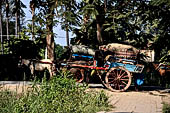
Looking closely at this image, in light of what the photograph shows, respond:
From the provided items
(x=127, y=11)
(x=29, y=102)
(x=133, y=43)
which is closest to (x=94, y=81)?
(x=133, y=43)

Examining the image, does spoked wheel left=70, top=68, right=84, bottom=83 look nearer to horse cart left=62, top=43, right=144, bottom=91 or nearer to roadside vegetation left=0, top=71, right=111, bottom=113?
horse cart left=62, top=43, right=144, bottom=91

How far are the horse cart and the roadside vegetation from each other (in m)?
3.94

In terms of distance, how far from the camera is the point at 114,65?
Result: 38.2ft

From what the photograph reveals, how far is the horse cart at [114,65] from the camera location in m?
11.5

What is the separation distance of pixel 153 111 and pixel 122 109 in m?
0.81

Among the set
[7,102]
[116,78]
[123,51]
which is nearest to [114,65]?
[116,78]

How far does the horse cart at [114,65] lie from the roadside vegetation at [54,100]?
Answer: 12.9ft

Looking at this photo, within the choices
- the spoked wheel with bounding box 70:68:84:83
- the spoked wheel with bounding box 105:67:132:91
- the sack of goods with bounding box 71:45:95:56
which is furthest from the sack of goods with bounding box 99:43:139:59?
the spoked wheel with bounding box 70:68:84:83

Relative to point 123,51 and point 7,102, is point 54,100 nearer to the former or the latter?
point 7,102

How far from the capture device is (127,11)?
14.9 metres

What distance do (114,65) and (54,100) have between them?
545 centimetres

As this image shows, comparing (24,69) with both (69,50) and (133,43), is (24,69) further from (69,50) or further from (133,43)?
(133,43)

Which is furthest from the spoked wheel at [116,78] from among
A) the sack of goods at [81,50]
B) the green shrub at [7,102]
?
the green shrub at [7,102]

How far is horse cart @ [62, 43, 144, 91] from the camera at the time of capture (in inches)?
451
